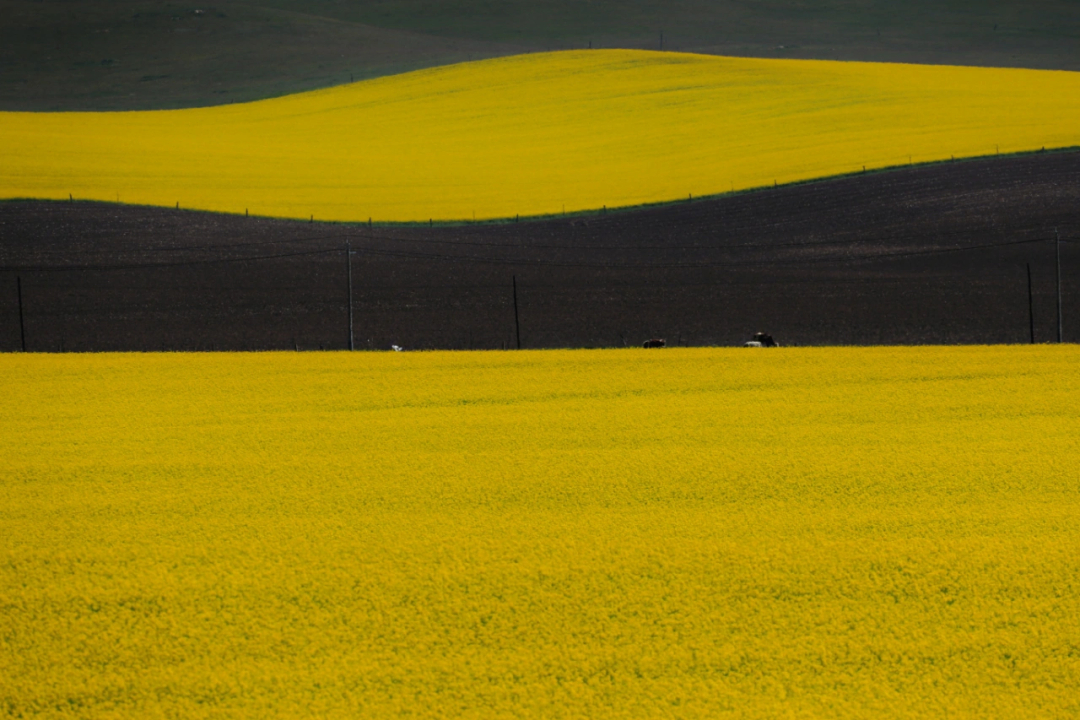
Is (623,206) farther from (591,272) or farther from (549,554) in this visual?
(549,554)

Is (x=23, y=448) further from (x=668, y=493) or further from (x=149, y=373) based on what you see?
(x=668, y=493)

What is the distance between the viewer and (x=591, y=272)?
3011 centimetres

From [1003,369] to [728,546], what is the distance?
785 centimetres

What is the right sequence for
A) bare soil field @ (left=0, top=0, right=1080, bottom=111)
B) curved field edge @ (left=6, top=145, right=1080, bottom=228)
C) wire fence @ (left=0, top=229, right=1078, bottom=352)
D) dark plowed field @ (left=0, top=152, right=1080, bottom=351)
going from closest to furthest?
wire fence @ (left=0, top=229, right=1078, bottom=352) < dark plowed field @ (left=0, top=152, right=1080, bottom=351) < curved field edge @ (left=6, top=145, right=1080, bottom=228) < bare soil field @ (left=0, top=0, right=1080, bottom=111)

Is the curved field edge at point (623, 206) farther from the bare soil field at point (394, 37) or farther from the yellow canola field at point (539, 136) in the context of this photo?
the bare soil field at point (394, 37)

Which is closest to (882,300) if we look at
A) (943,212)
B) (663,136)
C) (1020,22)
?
(943,212)

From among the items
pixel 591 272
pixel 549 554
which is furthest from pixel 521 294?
pixel 549 554

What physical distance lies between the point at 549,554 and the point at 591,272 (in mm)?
21966

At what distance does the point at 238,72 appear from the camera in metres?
82.5

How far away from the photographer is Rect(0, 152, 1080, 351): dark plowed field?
24.3 metres

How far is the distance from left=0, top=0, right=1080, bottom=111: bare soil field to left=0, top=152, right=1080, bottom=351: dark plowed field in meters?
43.6

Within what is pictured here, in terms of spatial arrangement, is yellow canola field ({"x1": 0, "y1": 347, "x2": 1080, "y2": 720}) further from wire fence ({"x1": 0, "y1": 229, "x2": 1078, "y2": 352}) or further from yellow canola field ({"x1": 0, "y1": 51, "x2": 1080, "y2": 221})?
yellow canola field ({"x1": 0, "y1": 51, "x2": 1080, "y2": 221})

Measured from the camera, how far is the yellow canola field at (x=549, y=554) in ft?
22.4

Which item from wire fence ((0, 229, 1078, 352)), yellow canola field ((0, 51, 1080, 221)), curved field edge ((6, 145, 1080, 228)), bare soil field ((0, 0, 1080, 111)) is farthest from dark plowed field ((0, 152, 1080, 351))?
bare soil field ((0, 0, 1080, 111))
